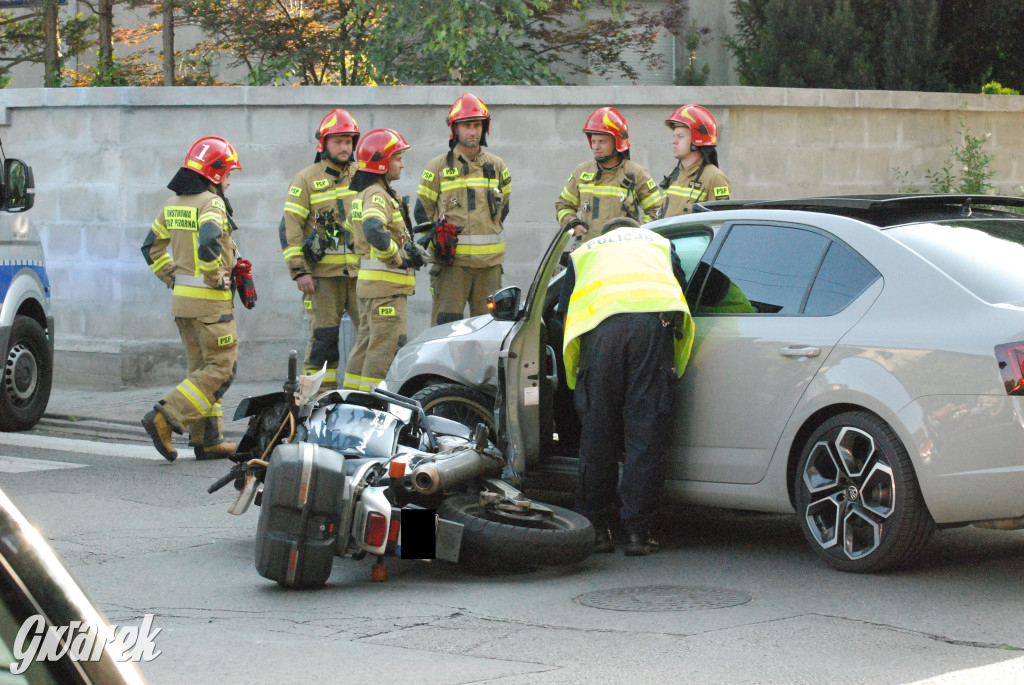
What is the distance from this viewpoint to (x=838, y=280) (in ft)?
19.5

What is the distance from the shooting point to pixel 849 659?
14.9 ft

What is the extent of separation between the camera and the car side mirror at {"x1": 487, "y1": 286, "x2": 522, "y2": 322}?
6.79m

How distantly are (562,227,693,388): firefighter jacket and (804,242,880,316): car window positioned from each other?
A: 1.97 feet

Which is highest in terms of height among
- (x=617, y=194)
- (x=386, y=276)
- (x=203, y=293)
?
(x=617, y=194)

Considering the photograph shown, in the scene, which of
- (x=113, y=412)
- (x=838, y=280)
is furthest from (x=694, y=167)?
(x=113, y=412)

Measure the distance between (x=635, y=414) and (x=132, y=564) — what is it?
2.45 metres

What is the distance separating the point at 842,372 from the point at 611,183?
5.23 meters

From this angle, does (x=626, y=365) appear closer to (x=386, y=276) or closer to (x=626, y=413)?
(x=626, y=413)

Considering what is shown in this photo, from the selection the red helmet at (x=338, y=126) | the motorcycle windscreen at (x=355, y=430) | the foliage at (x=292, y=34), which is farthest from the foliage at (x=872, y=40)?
the motorcycle windscreen at (x=355, y=430)

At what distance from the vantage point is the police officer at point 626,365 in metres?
6.21

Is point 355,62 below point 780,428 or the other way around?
the other way around

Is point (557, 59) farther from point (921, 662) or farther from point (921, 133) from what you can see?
point (921, 662)

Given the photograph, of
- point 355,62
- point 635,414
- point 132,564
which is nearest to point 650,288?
point 635,414

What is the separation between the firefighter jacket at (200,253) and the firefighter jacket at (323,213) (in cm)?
104
